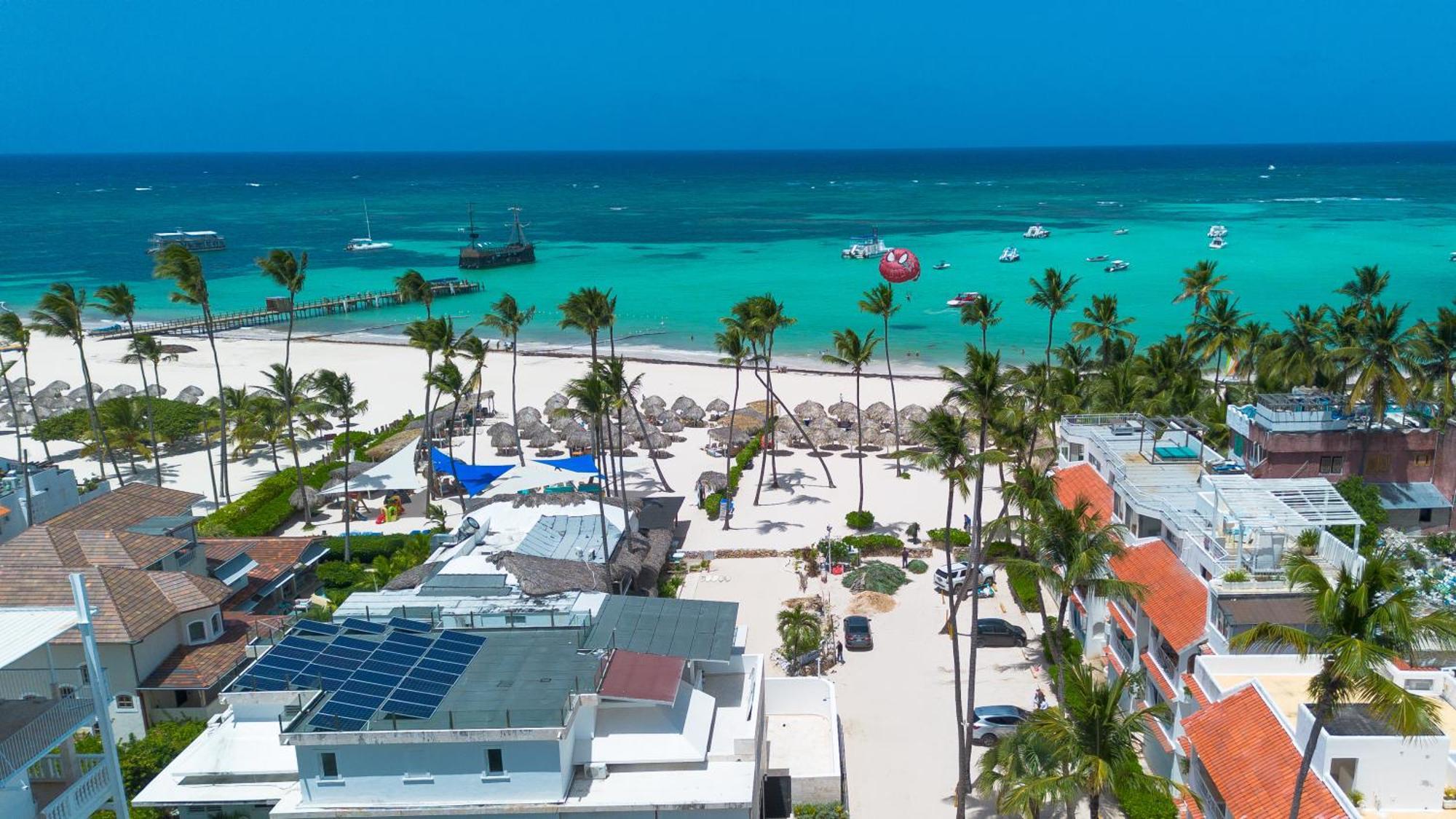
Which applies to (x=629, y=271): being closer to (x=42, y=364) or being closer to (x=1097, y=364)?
(x=42, y=364)

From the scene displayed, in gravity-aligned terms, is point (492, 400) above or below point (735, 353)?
below

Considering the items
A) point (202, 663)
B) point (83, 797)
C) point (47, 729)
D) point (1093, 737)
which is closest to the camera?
point (47, 729)

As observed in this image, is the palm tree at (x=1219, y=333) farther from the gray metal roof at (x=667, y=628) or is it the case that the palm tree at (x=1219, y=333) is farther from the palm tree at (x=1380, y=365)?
the gray metal roof at (x=667, y=628)

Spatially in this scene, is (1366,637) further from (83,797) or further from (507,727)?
(83,797)

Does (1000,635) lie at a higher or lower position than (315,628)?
lower

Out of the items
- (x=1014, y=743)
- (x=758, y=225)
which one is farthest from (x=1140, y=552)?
(x=758, y=225)

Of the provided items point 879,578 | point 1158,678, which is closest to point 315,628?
A: point 879,578
